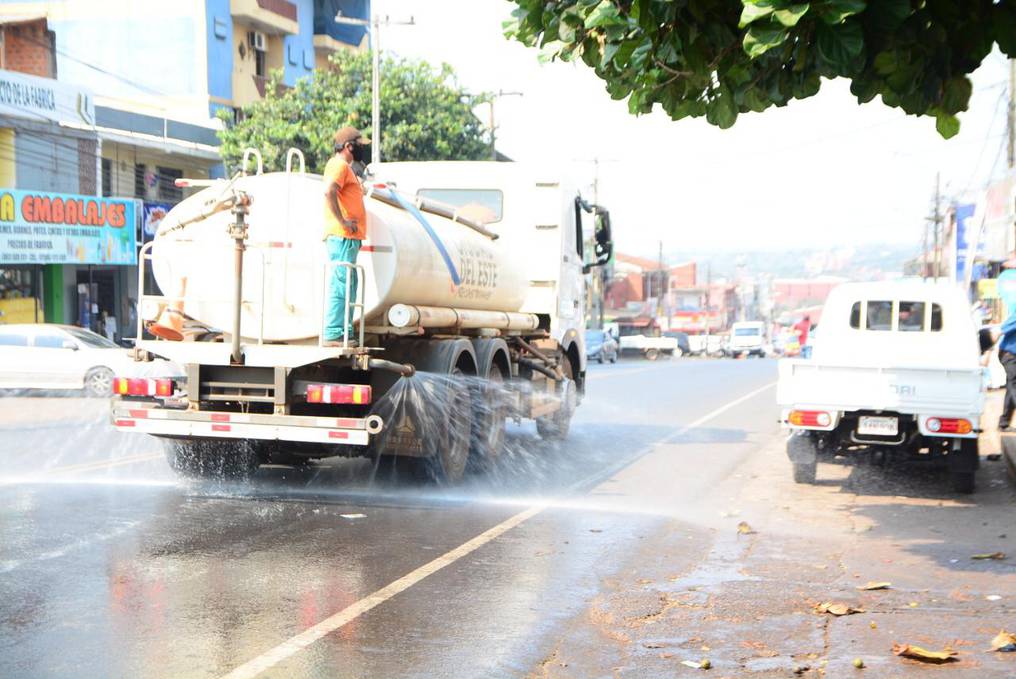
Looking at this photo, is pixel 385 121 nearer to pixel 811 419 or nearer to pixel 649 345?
pixel 811 419

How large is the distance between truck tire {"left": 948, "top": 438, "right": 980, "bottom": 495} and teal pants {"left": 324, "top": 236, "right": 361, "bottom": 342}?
5182mm

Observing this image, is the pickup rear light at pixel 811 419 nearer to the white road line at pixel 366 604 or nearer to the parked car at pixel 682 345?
the white road line at pixel 366 604

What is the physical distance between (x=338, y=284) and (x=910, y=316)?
6.46 metres

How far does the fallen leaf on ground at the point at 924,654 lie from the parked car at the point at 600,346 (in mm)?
42592

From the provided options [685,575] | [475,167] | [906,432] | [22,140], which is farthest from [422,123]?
[685,575]

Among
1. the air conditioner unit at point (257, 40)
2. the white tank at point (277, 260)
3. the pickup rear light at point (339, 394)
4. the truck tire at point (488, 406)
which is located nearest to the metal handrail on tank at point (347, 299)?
the white tank at point (277, 260)

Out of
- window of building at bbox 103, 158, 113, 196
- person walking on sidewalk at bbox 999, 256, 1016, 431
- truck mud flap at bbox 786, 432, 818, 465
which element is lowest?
truck mud flap at bbox 786, 432, 818, 465

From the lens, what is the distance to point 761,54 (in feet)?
15.5

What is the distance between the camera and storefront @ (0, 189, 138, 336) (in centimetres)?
2673

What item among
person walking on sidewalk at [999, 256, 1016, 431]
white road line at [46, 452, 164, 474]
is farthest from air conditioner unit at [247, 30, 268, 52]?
person walking on sidewalk at [999, 256, 1016, 431]

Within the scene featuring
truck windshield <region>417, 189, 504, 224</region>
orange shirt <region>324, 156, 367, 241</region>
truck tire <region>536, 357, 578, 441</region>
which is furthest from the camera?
truck tire <region>536, 357, 578, 441</region>

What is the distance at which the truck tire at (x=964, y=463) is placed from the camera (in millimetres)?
9742

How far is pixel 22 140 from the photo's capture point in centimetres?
2797

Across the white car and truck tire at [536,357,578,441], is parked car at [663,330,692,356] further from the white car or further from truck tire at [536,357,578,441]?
truck tire at [536,357,578,441]
